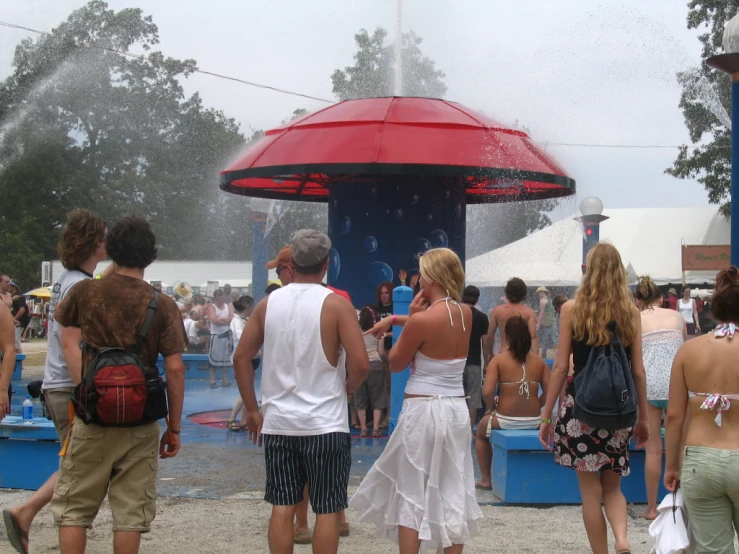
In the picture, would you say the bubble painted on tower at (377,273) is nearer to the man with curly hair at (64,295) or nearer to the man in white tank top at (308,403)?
the man with curly hair at (64,295)

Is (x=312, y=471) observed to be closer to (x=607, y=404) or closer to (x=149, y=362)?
(x=149, y=362)

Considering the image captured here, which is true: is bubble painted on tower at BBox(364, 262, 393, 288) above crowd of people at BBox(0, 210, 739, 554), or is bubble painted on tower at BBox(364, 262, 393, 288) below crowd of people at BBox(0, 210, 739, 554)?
above

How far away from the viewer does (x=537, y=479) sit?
249 inches

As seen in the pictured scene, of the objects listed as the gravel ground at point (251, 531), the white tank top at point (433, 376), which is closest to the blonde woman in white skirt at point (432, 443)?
the white tank top at point (433, 376)

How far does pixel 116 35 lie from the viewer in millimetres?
34469

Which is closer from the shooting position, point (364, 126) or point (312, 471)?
point (312, 471)

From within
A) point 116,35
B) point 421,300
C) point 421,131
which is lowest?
point 421,300

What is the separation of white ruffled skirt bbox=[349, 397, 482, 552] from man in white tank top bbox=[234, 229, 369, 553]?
0.42 meters

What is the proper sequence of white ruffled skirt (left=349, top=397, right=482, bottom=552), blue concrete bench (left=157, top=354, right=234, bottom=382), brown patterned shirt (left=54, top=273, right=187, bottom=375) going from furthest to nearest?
blue concrete bench (left=157, top=354, right=234, bottom=382)
white ruffled skirt (left=349, top=397, right=482, bottom=552)
brown patterned shirt (left=54, top=273, right=187, bottom=375)

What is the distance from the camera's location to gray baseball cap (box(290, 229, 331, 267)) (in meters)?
4.19

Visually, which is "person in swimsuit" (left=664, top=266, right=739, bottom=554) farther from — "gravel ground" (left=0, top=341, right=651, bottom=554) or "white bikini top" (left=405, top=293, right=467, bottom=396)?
"gravel ground" (left=0, top=341, right=651, bottom=554)

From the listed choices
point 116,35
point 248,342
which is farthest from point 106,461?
point 116,35

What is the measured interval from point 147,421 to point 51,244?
4288cm

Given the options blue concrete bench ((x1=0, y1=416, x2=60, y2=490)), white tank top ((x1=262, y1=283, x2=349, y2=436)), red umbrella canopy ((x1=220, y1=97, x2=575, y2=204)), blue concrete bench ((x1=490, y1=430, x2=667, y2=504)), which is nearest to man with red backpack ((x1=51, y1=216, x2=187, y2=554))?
white tank top ((x1=262, y1=283, x2=349, y2=436))
